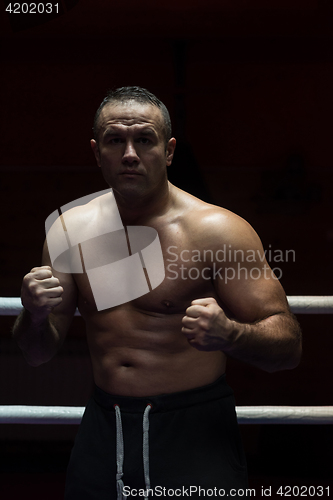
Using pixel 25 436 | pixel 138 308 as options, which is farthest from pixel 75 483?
pixel 25 436

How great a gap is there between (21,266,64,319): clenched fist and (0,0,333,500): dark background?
1.42m

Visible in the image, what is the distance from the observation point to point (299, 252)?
2.71m

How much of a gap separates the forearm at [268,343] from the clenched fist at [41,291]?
0.36m

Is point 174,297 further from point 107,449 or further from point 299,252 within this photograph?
point 299,252

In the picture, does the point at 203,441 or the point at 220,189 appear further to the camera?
the point at 220,189

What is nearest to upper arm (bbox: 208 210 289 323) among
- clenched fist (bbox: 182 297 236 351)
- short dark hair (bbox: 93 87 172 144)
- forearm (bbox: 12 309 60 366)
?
clenched fist (bbox: 182 297 236 351)

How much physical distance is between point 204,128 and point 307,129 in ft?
1.73

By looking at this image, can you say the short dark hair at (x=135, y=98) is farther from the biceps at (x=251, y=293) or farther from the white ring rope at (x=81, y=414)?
the white ring rope at (x=81, y=414)

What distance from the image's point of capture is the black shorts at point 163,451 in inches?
42.4

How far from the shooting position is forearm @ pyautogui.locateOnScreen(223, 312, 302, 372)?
98 centimetres

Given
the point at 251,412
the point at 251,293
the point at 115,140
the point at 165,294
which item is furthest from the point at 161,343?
the point at 115,140

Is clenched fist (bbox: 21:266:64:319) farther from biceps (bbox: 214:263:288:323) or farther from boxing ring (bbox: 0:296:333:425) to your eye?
biceps (bbox: 214:263:288:323)

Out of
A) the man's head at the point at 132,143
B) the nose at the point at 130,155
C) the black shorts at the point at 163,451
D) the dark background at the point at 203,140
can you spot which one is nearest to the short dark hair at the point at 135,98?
the man's head at the point at 132,143

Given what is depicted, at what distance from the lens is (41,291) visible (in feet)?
3.28
